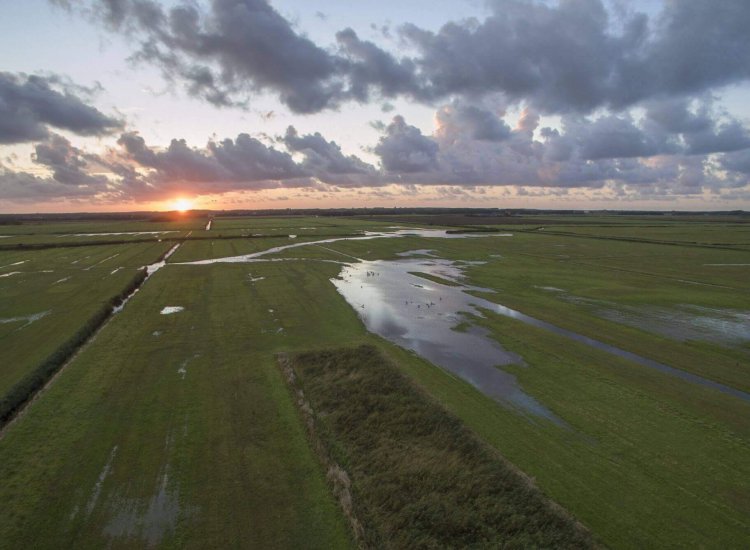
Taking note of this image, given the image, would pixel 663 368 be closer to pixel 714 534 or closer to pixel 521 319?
pixel 521 319

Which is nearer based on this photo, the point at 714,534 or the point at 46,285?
the point at 714,534

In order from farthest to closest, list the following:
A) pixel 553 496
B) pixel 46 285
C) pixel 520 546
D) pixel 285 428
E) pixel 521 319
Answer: pixel 46 285 < pixel 521 319 < pixel 285 428 < pixel 553 496 < pixel 520 546

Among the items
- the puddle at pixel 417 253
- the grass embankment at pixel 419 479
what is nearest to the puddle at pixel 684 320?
the grass embankment at pixel 419 479

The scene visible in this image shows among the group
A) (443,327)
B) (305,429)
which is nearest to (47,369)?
(305,429)

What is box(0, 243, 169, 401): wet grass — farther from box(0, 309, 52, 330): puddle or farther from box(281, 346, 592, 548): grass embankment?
box(281, 346, 592, 548): grass embankment

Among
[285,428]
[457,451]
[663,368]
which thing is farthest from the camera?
[663,368]

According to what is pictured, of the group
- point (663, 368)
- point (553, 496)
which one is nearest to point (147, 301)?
point (553, 496)

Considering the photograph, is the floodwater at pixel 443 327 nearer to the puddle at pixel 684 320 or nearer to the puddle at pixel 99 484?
the puddle at pixel 684 320
